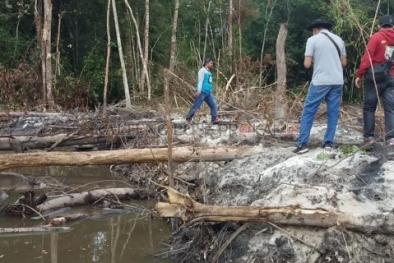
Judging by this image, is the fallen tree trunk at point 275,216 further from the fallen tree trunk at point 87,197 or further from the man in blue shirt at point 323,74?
the fallen tree trunk at point 87,197

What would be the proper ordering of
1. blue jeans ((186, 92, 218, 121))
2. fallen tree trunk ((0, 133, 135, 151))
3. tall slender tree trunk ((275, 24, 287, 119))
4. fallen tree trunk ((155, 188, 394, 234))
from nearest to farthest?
1. fallen tree trunk ((155, 188, 394, 234))
2. tall slender tree trunk ((275, 24, 287, 119))
3. fallen tree trunk ((0, 133, 135, 151))
4. blue jeans ((186, 92, 218, 121))

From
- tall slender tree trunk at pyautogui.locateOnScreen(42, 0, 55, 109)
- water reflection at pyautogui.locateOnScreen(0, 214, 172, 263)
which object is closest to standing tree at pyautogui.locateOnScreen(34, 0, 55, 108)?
tall slender tree trunk at pyautogui.locateOnScreen(42, 0, 55, 109)

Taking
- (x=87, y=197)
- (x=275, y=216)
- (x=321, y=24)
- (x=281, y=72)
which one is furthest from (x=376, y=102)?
(x=87, y=197)

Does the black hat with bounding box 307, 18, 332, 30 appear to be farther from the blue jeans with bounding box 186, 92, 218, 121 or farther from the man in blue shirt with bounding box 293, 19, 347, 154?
the blue jeans with bounding box 186, 92, 218, 121

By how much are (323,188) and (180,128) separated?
6159 millimetres

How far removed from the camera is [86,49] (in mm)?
24578

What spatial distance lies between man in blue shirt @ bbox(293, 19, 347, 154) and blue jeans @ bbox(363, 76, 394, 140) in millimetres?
439

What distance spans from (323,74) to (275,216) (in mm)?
2249

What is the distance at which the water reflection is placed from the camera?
5.95 meters

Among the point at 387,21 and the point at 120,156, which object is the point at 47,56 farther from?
the point at 387,21

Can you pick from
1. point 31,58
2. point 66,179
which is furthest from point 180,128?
point 31,58

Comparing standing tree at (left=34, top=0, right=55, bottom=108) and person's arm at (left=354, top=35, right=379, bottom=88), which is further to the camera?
standing tree at (left=34, top=0, right=55, bottom=108)

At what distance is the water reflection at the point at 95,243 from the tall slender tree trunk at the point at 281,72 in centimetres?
372

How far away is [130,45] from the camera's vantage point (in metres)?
23.7
